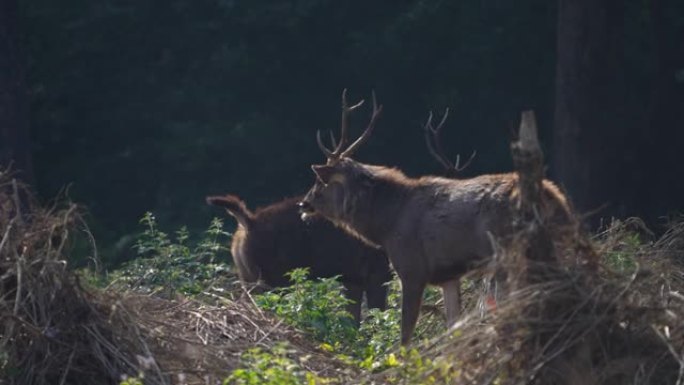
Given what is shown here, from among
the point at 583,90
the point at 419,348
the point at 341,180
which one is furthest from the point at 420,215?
the point at 583,90

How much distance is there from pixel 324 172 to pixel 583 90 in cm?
1073

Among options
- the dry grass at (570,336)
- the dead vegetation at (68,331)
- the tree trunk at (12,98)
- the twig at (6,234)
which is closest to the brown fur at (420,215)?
the dead vegetation at (68,331)

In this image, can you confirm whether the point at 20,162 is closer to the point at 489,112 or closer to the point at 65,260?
the point at 489,112

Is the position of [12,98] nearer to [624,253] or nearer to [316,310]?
[316,310]

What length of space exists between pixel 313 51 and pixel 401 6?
4.60 feet

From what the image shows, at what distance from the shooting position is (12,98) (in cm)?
2381

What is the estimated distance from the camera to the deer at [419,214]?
466 inches

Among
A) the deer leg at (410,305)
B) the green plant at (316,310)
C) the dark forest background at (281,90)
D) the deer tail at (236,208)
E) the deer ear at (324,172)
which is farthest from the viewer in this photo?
the dark forest background at (281,90)

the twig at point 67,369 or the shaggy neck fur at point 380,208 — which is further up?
the twig at point 67,369

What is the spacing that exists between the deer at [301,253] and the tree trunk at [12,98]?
6.26m

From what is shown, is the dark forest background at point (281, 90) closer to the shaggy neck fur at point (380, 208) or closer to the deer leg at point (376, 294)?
the deer leg at point (376, 294)

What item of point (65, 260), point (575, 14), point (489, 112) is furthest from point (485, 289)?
point (489, 112)

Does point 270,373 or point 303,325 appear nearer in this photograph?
point 270,373

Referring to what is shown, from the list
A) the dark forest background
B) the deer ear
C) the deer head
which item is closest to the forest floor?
the deer head
